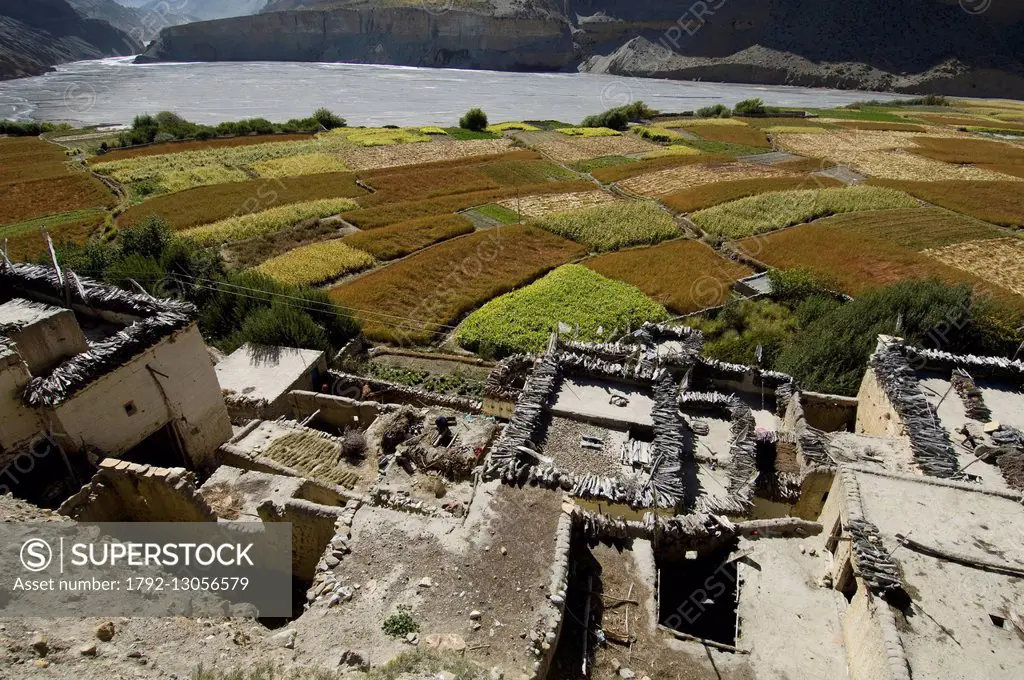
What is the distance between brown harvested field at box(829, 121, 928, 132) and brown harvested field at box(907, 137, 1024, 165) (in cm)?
725

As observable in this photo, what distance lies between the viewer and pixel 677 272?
115 feet

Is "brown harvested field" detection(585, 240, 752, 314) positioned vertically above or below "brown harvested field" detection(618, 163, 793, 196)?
below

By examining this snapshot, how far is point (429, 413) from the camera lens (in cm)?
1823

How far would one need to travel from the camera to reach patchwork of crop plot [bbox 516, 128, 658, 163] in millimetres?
67438

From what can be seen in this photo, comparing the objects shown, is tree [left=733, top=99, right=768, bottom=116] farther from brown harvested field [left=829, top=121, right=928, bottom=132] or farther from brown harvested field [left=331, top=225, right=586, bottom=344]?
brown harvested field [left=331, top=225, right=586, bottom=344]

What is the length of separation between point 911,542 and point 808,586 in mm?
1994

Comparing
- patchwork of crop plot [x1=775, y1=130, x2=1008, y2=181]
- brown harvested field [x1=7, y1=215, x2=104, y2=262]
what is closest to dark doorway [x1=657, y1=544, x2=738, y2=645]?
brown harvested field [x1=7, y1=215, x2=104, y2=262]

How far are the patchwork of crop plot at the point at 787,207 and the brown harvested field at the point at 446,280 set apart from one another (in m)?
12.3

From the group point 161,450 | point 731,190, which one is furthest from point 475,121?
point 161,450

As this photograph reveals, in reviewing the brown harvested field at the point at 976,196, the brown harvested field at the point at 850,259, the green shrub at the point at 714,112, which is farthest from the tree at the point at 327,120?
the brown harvested field at the point at 976,196

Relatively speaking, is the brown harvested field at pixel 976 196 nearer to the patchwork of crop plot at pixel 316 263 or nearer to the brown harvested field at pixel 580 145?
the brown harvested field at pixel 580 145

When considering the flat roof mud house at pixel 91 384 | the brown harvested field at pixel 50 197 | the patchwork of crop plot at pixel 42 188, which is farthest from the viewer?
the patchwork of crop plot at pixel 42 188

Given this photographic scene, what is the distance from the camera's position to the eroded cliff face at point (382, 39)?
145125 mm

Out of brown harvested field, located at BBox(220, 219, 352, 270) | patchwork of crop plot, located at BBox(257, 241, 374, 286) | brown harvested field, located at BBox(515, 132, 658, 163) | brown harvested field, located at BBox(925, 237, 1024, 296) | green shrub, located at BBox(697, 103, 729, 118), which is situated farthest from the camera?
green shrub, located at BBox(697, 103, 729, 118)
